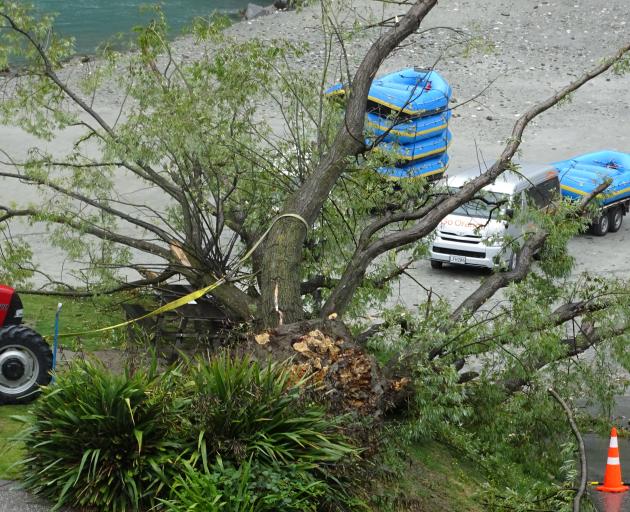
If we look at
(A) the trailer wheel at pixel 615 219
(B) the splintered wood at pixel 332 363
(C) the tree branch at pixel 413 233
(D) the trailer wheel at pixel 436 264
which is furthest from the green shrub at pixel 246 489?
(A) the trailer wheel at pixel 615 219

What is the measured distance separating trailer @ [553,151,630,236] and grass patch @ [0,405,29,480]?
14.5m

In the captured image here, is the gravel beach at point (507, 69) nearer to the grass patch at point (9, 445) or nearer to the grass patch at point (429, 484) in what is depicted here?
the grass patch at point (9, 445)

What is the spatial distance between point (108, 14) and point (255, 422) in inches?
1359

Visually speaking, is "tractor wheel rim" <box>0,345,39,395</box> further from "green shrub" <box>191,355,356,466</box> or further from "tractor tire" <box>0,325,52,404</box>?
"green shrub" <box>191,355,356,466</box>

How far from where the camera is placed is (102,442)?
8.34 metres

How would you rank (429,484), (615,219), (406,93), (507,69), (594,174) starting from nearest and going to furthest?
(429,484), (406,93), (594,174), (615,219), (507,69)

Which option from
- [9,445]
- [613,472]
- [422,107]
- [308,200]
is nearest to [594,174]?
[422,107]

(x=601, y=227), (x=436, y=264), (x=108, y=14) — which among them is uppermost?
(x=108, y=14)

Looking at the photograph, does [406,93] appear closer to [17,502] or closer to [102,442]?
[102,442]

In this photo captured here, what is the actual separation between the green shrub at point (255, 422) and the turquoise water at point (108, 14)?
29553mm

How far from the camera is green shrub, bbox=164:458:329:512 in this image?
7.84m

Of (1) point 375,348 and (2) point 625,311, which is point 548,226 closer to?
(2) point 625,311

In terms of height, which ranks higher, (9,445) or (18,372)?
(18,372)

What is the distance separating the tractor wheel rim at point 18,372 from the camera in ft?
34.1
